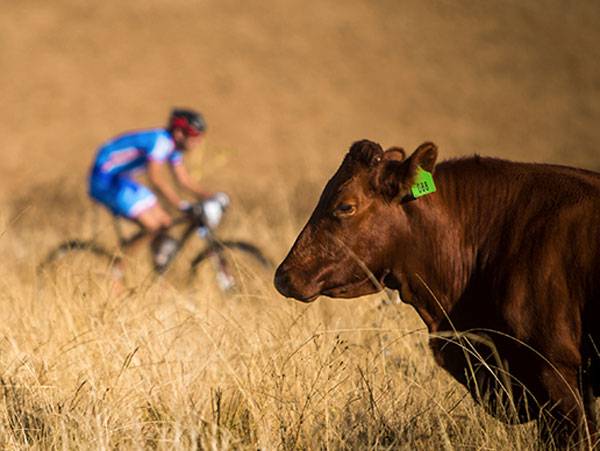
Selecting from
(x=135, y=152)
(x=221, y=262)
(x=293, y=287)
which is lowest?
(x=221, y=262)

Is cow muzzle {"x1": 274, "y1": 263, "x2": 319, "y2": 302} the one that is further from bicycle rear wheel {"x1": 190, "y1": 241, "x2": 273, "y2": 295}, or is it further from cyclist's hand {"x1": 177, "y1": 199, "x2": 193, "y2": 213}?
cyclist's hand {"x1": 177, "y1": 199, "x2": 193, "y2": 213}

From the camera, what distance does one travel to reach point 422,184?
3352 millimetres

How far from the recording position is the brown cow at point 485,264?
9.82 feet

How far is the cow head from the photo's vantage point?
343cm

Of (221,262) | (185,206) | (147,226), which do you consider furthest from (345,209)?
(147,226)

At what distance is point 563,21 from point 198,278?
3473 cm

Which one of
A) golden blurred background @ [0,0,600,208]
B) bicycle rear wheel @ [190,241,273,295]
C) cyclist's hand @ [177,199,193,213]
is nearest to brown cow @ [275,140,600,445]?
bicycle rear wheel @ [190,241,273,295]

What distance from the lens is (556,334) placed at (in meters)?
2.96

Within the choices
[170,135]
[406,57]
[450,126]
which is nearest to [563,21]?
[406,57]

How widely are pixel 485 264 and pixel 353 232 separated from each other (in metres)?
0.61

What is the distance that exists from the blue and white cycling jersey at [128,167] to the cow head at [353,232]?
14.7ft

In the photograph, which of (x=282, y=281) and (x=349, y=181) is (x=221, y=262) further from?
(x=349, y=181)

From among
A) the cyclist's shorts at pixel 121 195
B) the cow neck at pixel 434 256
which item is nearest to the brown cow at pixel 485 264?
the cow neck at pixel 434 256

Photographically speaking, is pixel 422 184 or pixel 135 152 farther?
pixel 135 152
